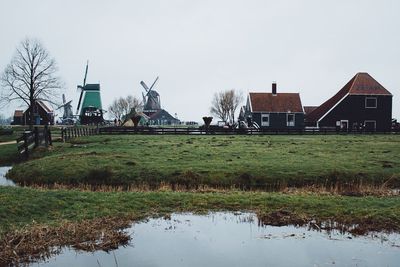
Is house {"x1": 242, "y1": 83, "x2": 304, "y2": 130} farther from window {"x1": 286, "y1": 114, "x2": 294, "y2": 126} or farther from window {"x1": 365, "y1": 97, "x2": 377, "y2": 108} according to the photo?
window {"x1": 365, "y1": 97, "x2": 377, "y2": 108}

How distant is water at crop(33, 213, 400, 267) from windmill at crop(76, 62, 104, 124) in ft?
255

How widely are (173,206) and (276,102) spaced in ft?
167

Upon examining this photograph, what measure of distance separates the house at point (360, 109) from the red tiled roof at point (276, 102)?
556 cm

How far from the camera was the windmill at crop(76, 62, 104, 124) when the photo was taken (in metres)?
84.8

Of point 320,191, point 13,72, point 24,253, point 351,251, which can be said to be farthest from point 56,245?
point 13,72

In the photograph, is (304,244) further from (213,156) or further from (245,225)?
(213,156)

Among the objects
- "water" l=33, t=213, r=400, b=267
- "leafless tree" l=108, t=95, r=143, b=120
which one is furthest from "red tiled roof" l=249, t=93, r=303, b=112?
"leafless tree" l=108, t=95, r=143, b=120

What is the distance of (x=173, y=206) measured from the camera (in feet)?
39.7

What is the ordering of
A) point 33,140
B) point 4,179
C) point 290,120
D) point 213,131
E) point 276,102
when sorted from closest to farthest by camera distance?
1. point 4,179
2. point 33,140
3. point 213,131
4. point 290,120
5. point 276,102

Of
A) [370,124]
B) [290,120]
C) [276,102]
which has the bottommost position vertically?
[370,124]

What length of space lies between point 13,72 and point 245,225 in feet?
159

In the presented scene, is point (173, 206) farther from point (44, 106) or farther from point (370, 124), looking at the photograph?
point (44, 106)

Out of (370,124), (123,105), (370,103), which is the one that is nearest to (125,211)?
(370,124)

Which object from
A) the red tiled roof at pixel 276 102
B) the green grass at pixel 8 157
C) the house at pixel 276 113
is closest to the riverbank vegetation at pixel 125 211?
Answer: the green grass at pixel 8 157
